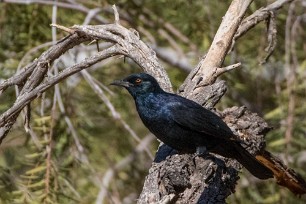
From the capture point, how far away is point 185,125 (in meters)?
4.92

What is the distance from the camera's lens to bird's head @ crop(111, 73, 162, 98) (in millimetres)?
4996

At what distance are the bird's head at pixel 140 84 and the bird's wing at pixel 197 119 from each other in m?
0.17

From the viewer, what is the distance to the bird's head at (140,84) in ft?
16.4

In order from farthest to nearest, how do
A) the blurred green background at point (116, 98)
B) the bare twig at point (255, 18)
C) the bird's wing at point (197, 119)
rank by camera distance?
1. the blurred green background at point (116, 98)
2. the bare twig at point (255, 18)
3. the bird's wing at point (197, 119)

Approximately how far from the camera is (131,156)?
25.9 ft

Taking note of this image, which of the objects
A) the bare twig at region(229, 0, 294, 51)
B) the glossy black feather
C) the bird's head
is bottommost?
the glossy black feather

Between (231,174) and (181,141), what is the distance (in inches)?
12.5

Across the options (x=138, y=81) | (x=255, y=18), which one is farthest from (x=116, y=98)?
(x=138, y=81)

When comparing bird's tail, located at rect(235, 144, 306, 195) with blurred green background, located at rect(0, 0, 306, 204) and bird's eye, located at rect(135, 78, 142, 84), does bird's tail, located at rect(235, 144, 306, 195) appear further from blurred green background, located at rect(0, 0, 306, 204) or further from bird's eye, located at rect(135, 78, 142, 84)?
blurred green background, located at rect(0, 0, 306, 204)

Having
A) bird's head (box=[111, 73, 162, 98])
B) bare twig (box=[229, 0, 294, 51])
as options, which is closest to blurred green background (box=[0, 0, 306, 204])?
bare twig (box=[229, 0, 294, 51])

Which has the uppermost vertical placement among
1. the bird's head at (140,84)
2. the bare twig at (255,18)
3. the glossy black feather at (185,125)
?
the bare twig at (255,18)

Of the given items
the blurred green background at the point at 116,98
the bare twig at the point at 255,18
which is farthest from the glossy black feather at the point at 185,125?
the blurred green background at the point at 116,98

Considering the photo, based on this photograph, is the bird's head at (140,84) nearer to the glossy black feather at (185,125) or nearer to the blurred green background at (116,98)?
the glossy black feather at (185,125)

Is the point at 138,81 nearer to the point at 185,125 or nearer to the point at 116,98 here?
the point at 185,125
